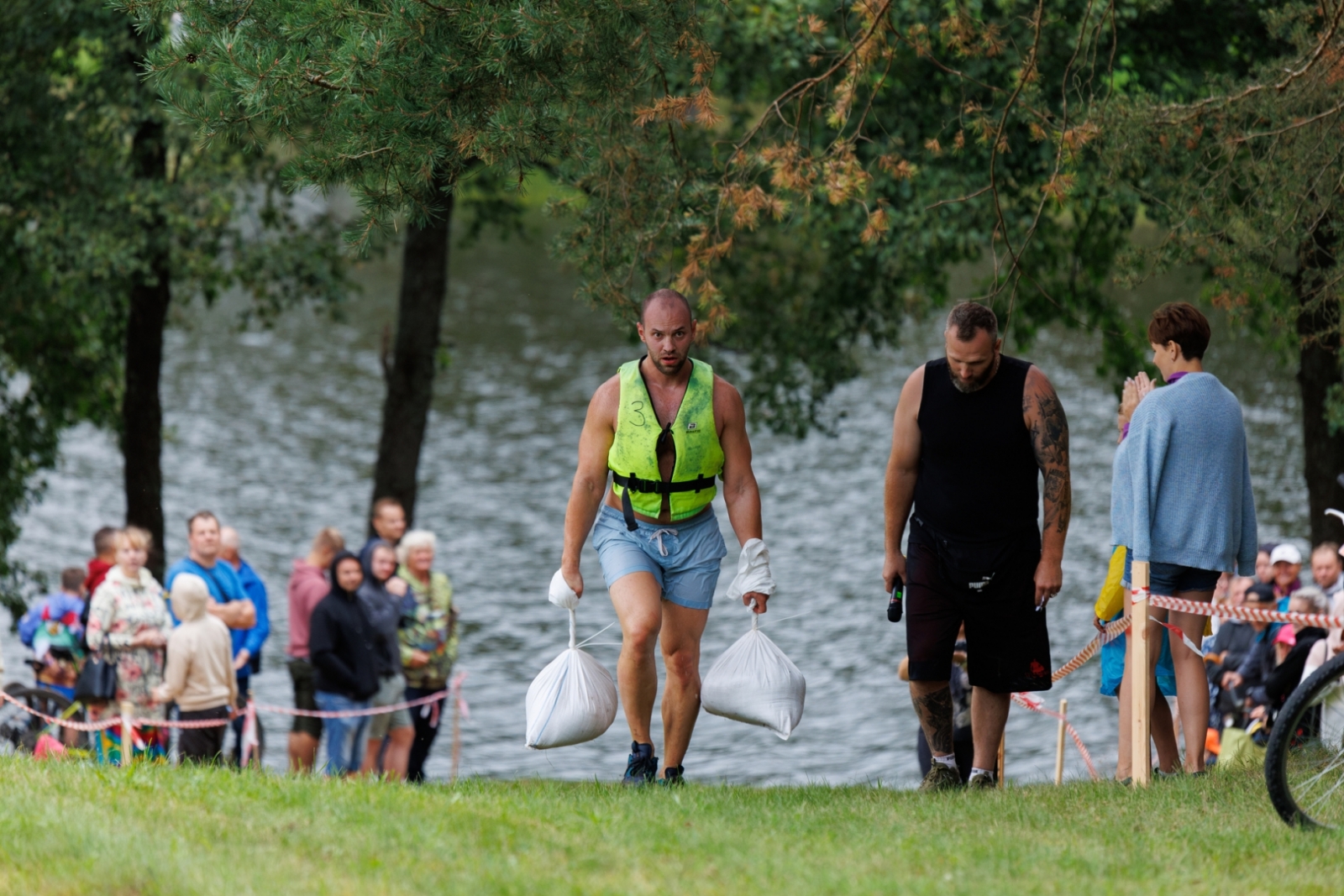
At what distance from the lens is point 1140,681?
6.80 metres

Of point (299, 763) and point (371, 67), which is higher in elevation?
point (371, 67)

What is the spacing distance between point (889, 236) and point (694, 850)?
9038mm

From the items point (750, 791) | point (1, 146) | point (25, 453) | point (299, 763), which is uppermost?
point (1, 146)

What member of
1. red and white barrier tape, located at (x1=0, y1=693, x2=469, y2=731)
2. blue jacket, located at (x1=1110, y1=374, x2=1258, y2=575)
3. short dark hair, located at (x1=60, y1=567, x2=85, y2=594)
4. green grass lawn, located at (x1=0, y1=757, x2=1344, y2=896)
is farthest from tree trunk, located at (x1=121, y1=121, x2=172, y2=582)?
blue jacket, located at (x1=1110, y1=374, x2=1258, y2=575)

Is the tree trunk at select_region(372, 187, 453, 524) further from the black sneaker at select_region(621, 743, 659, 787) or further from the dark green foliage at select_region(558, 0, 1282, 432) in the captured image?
the black sneaker at select_region(621, 743, 659, 787)

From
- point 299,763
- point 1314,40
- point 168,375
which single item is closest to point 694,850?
point 299,763

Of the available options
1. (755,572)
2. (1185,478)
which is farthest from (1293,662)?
(755,572)

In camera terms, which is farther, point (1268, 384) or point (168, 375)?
point (168, 375)

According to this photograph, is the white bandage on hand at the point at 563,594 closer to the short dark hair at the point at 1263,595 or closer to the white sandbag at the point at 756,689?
the white sandbag at the point at 756,689

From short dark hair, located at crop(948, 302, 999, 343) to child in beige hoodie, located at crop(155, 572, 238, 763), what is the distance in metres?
5.80

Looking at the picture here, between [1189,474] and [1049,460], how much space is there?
0.76 metres

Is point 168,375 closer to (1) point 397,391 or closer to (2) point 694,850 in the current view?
(1) point 397,391

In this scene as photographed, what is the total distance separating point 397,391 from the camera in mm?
15594

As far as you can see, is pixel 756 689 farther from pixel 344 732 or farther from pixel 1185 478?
pixel 344 732
